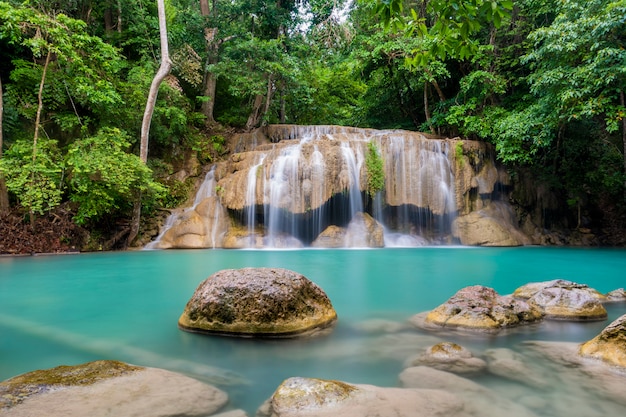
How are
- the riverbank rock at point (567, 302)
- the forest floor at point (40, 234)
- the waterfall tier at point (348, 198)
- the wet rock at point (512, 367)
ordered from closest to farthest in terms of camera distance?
the wet rock at point (512, 367), the riverbank rock at point (567, 302), the forest floor at point (40, 234), the waterfall tier at point (348, 198)

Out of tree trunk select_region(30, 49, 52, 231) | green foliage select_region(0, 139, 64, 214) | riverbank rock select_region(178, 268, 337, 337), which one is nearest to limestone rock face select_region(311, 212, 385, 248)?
green foliage select_region(0, 139, 64, 214)

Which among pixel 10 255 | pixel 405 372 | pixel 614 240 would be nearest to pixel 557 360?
pixel 405 372

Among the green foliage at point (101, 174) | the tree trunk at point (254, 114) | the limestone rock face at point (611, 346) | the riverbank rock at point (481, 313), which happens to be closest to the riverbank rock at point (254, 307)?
the riverbank rock at point (481, 313)

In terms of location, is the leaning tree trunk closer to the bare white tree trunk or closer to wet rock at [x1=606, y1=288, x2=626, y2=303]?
the bare white tree trunk

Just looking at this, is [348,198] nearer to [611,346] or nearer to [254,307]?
[254,307]

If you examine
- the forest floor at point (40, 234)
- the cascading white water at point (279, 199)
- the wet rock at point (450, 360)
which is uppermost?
the cascading white water at point (279, 199)

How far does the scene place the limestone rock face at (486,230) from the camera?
1441cm

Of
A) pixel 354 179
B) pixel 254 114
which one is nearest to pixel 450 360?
pixel 354 179

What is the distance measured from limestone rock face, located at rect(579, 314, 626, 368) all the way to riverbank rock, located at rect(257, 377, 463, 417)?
1.47m

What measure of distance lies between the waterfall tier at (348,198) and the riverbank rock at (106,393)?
1047 centimetres

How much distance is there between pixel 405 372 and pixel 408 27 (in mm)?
2431

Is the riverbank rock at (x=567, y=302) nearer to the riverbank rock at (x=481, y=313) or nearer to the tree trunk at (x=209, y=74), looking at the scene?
the riverbank rock at (x=481, y=313)

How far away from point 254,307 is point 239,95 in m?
15.0

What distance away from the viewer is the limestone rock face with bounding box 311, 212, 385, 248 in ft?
44.2
